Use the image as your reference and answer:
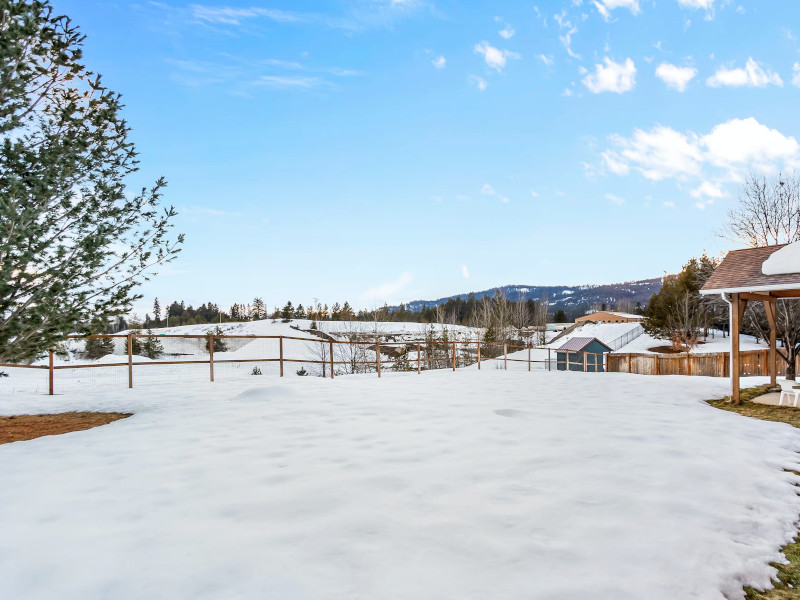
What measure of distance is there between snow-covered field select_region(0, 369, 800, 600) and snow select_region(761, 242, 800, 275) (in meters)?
3.79

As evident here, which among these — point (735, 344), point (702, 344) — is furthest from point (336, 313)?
point (735, 344)

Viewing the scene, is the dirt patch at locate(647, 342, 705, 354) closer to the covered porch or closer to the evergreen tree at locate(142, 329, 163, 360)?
the covered porch

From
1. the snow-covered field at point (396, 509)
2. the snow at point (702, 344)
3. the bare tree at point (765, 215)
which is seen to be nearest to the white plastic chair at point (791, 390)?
the snow-covered field at point (396, 509)

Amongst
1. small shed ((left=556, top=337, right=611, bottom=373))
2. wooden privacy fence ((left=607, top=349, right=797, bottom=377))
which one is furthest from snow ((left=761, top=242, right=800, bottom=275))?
small shed ((left=556, top=337, right=611, bottom=373))

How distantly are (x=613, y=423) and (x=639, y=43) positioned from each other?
31.8 ft

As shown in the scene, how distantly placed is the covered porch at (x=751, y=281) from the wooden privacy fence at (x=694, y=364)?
5.51 m

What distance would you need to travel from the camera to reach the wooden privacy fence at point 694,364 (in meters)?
14.0

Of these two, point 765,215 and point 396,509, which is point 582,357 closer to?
point 765,215

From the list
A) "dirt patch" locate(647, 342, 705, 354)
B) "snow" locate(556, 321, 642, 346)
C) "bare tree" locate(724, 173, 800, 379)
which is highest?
"bare tree" locate(724, 173, 800, 379)

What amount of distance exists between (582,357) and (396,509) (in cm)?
2446

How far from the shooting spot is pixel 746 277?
27.1 feet

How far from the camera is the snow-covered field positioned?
1989 mm

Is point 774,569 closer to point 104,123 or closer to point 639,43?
point 104,123

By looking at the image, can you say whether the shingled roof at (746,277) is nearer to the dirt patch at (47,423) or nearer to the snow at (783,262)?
the snow at (783,262)
